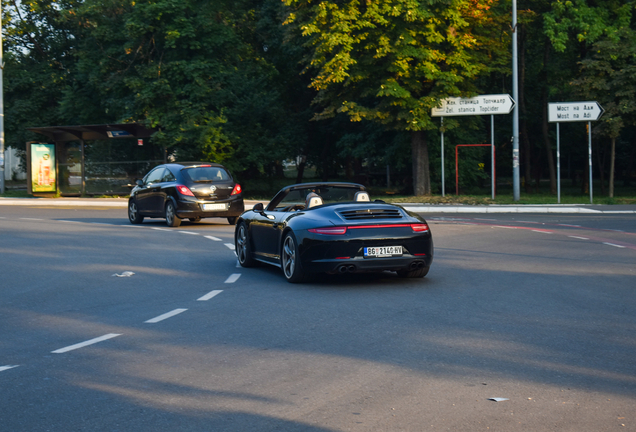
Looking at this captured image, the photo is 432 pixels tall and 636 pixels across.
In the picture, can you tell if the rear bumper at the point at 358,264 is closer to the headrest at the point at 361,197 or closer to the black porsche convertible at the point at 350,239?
the black porsche convertible at the point at 350,239

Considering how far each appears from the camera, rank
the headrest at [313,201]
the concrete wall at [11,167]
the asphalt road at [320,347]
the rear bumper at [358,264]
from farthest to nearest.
→ the concrete wall at [11,167]
the headrest at [313,201]
the rear bumper at [358,264]
the asphalt road at [320,347]

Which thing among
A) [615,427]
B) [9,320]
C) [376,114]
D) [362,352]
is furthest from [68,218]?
[615,427]

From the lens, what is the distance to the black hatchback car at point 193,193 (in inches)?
794

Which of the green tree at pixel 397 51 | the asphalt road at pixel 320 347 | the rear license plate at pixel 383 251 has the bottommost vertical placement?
the asphalt road at pixel 320 347

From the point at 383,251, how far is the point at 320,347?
339 centimetres

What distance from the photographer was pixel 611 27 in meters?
32.3

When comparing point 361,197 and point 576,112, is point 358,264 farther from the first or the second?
point 576,112

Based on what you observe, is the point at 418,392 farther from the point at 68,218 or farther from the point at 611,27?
the point at 611,27

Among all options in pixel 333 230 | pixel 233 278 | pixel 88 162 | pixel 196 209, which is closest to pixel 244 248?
pixel 233 278

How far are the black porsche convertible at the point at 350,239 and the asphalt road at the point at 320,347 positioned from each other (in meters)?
0.33

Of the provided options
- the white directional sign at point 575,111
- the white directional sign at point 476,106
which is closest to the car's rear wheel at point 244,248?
the white directional sign at point 575,111

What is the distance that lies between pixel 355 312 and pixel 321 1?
25.8 metres

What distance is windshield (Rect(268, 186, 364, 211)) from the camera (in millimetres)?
11141

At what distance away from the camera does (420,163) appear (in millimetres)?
34281
